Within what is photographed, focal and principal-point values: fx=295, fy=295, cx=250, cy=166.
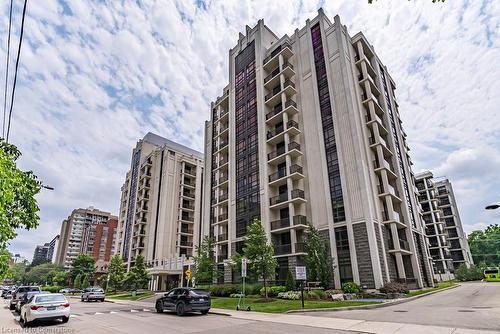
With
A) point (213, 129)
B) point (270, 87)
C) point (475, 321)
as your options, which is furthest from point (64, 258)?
point (475, 321)

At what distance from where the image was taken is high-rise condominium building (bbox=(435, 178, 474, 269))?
78.2 metres

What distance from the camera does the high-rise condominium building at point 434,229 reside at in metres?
68.1

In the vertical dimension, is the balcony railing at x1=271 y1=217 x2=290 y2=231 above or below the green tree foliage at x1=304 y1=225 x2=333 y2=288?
above

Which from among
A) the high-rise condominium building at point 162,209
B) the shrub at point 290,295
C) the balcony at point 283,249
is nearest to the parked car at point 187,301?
the shrub at point 290,295

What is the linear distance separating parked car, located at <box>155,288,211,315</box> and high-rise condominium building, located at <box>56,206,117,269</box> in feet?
457

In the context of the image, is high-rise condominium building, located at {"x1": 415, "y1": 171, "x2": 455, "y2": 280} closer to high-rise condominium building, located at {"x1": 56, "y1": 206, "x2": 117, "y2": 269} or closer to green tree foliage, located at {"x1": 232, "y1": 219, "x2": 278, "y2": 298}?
green tree foliage, located at {"x1": 232, "y1": 219, "x2": 278, "y2": 298}

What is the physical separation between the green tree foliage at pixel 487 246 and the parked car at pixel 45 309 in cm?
10475

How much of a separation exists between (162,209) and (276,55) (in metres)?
41.0

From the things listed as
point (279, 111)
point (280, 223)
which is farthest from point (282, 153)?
point (280, 223)

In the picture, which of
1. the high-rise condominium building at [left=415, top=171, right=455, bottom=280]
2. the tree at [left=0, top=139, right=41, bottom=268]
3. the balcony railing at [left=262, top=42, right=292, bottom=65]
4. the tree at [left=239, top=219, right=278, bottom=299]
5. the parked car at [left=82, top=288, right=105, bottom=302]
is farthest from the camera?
the high-rise condominium building at [left=415, top=171, right=455, bottom=280]

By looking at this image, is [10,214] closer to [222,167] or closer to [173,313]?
[173,313]

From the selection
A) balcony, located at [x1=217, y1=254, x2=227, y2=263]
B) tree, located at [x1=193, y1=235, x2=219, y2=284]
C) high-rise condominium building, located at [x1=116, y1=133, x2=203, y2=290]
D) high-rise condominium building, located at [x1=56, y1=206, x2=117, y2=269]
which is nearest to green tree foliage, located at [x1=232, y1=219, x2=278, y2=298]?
tree, located at [x1=193, y1=235, x2=219, y2=284]

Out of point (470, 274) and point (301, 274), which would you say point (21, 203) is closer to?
point (301, 274)

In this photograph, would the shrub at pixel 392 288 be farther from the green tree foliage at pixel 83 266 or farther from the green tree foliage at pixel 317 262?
the green tree foliage at pixel 83 266
